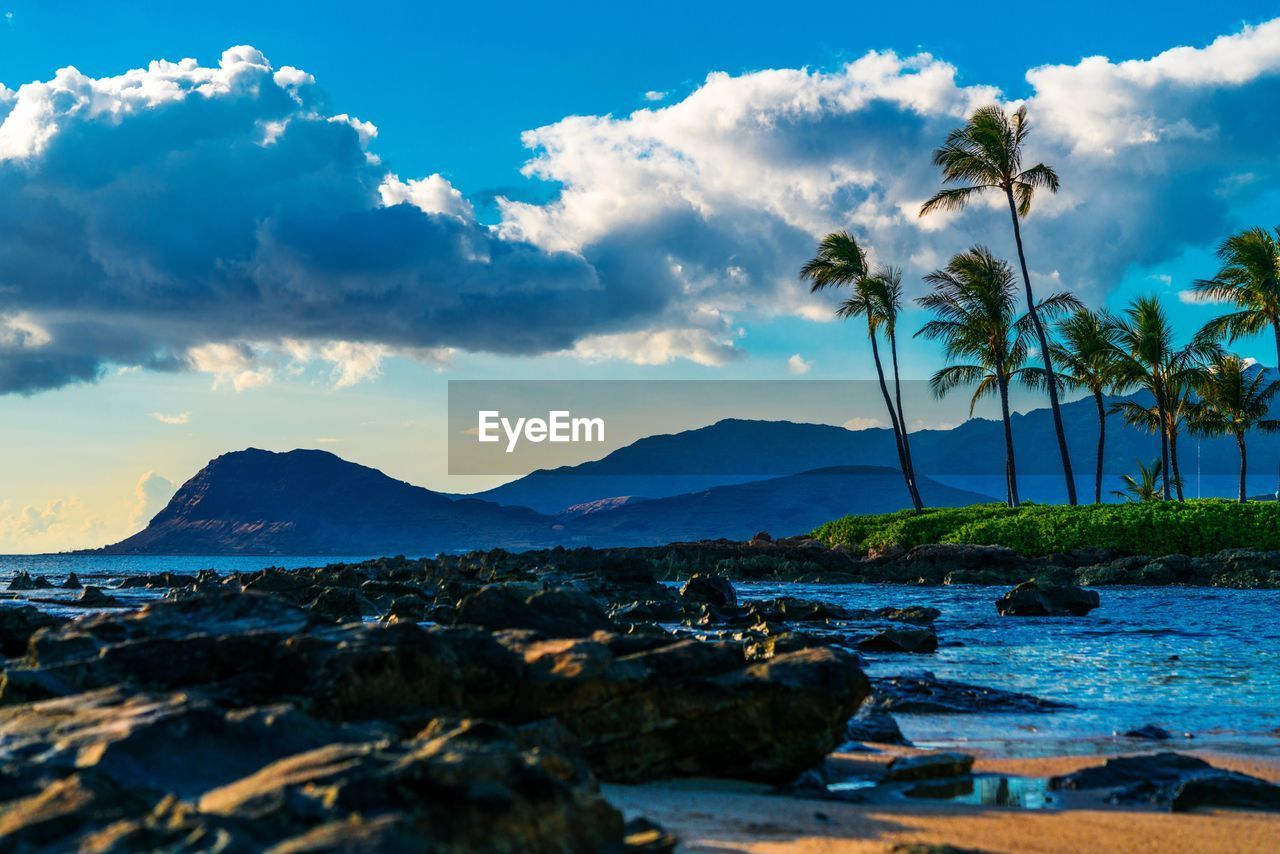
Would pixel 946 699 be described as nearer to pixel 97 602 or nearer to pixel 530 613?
pixel 530 613

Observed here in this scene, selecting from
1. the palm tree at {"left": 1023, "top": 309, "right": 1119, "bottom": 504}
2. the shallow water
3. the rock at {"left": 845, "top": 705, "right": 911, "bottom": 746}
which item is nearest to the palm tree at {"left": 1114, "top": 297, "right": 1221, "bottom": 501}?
the palm tree at {"left": 1023, "top": 309, "right": 1119, "bottom": 504}

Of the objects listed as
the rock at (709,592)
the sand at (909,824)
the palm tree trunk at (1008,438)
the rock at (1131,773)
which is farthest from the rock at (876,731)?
the palm tree trunk at (1008,438)

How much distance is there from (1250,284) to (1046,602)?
32616mm

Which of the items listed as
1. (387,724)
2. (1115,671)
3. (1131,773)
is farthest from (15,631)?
(1115,671)

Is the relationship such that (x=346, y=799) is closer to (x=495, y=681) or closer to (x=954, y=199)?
(x=495, y=681)

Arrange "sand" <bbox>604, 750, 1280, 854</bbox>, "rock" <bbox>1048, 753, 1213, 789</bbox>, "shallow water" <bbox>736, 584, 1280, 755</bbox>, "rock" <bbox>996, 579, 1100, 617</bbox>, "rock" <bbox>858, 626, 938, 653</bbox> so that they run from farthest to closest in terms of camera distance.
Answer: "rock" <bbox>996, 579, 1100, 617</bbox>, "rock" <bbox>858, 626, 938, 653</bbox>, "shallow water" <bbox>736, 584, 1280, 755</bbox>, "rock" <bbox>1048, 753, 1213, 789</bbox>, "sand" <bbox>604, 750, 1280, 854</bbox>

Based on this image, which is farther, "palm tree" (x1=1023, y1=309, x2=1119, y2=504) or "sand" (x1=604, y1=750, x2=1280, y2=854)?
"palm tree" (x1=1023, y1=309, x2=1119, y2=504)

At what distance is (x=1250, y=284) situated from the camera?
46656 mm

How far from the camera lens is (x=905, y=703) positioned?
31.5 ft

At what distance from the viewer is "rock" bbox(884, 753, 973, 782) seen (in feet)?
21.4

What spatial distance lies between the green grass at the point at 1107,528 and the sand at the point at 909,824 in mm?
35268

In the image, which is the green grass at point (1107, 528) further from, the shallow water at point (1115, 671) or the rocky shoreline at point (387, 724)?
the rocky shoreline at point (387, 724)

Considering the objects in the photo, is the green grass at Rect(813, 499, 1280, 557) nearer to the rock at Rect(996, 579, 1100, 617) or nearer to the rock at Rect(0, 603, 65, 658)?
the rock at Rect(996, 579, 1100, 617)

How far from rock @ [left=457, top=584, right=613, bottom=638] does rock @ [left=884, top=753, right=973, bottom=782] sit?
8.30 feet
